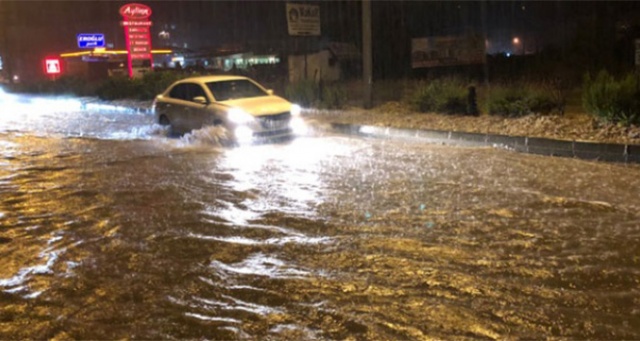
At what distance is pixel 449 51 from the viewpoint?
88.8ft

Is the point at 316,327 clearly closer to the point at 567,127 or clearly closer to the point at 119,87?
the point at 567,127

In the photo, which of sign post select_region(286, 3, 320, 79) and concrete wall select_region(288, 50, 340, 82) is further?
concrete wall select_region(288, 50, 340, 82)

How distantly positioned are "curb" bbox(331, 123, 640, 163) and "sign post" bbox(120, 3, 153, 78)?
817 inches

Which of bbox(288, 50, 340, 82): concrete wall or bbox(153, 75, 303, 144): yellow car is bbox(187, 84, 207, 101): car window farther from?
bbox(288, 50, 340, 82): concrete wall

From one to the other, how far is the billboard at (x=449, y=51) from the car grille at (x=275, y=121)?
1611cm

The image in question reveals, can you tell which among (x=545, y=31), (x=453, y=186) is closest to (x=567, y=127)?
(x=453, y=186)

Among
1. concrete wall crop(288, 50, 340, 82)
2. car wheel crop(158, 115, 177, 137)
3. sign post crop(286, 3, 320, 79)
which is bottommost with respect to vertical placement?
car wheel crop(158, 115, 177, 137)

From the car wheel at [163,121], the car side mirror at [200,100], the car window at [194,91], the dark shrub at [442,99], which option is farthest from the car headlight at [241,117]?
the dark shrub at [442,99]

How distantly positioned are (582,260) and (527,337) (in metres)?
1.72

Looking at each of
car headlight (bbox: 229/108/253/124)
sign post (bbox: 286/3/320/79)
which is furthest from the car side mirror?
sign post (bbox: 286/3/320/79)

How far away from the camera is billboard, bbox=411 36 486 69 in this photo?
26.4 meters

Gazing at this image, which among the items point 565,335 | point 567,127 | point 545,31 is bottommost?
point 565,335

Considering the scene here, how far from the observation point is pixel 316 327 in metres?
4.12

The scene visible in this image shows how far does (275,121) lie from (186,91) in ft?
9.08
